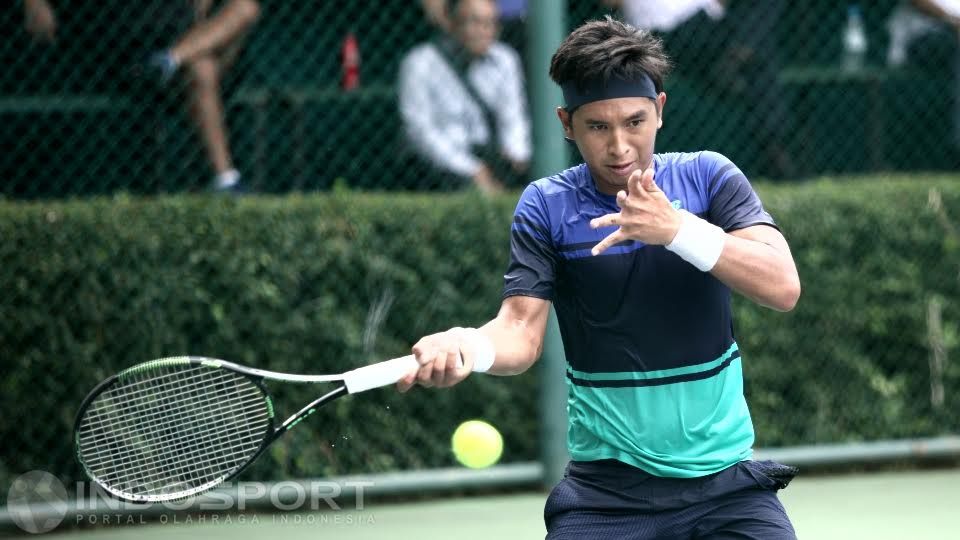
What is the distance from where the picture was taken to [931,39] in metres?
7.34

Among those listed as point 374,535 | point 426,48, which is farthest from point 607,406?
point 426,48

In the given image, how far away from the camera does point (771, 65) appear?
265 inches

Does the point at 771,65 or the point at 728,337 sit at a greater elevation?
the point at 771,65

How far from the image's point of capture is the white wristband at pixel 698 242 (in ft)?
9.57

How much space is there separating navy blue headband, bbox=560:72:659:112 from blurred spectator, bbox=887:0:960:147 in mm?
4498

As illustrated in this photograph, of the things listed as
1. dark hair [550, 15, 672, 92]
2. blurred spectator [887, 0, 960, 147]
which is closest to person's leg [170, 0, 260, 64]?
dark hair [550, 15, 672, 92]

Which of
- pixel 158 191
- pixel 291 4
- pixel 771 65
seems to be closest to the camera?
pixel 158 191

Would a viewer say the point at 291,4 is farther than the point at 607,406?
Yes

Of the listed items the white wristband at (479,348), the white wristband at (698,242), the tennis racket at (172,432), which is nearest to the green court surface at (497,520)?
the tennis racket at (172,432)

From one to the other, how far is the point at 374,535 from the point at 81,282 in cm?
151

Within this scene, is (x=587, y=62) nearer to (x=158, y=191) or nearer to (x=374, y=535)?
(x=374, y=535)

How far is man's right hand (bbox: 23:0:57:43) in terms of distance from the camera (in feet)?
18.1

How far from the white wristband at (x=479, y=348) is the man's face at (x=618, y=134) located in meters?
0.48

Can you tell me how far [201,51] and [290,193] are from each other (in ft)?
Answer: 2.35
